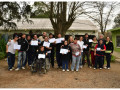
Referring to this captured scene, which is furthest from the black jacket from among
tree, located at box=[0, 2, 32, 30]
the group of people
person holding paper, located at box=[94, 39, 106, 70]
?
tree, located at box=[0, 2, 32, 30]

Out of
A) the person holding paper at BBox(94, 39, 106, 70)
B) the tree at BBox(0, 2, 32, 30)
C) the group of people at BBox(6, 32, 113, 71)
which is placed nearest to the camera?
the group of people at BBox(6, 32, 113, 71)

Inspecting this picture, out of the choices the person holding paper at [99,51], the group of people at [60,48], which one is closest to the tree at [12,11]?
the group of people at [60,48]

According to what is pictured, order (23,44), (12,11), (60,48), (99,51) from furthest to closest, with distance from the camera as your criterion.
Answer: (12,11), (99,51), (60,48), (23,44)

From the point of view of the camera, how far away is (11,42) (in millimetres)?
5863

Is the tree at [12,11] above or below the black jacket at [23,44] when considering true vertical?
above

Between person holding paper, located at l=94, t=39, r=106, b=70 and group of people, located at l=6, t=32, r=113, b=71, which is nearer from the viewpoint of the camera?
group of people, located at l=6, t=32, r=113, b=71

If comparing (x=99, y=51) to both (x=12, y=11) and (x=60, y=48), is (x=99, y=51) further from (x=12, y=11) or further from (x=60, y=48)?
(x=12, y=11)

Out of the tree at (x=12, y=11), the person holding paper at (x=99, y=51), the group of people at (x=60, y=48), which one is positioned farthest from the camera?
the tree at (x=12, y=11)

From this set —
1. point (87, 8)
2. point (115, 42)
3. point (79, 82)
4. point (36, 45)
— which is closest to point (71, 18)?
point (87, 8)

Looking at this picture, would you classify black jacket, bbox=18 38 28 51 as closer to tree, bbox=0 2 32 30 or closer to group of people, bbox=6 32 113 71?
group of people, bbox=6 32 113 71

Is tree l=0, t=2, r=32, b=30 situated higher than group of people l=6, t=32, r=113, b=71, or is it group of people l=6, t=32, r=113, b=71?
tree l=0, t=2, r=32, b=30

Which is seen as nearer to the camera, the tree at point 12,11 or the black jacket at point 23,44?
the black jacket at point 23,44

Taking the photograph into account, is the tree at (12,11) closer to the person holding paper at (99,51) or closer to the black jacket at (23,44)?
the black jacket at (23,44)

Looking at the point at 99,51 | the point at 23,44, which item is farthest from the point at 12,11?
the point at 99,51
